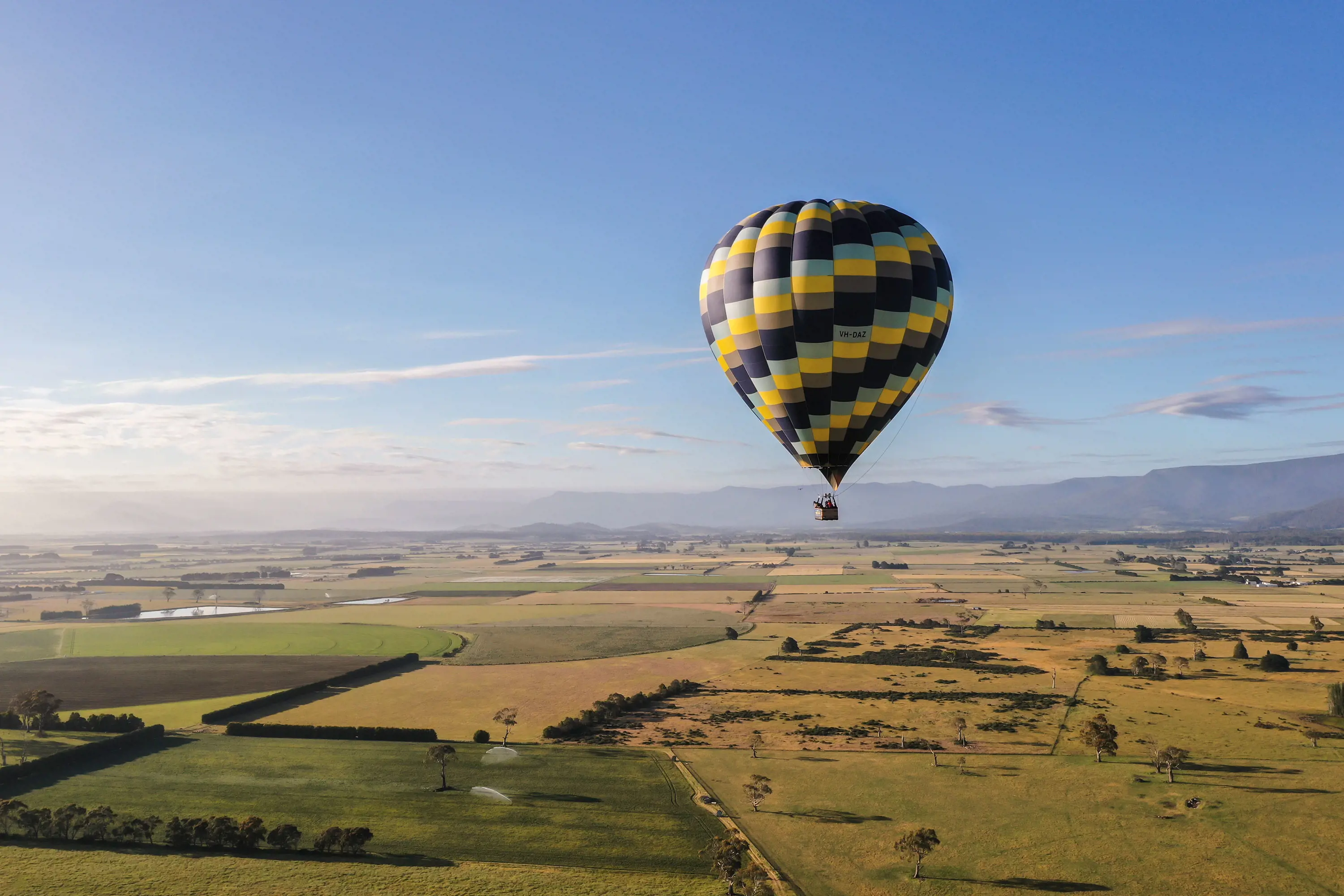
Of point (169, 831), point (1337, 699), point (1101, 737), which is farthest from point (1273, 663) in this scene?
point (169, 831)

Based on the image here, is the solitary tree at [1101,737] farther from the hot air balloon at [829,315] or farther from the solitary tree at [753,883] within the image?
the solitary tree at [753,883]

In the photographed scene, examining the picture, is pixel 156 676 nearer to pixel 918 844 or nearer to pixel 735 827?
pixel 735 827

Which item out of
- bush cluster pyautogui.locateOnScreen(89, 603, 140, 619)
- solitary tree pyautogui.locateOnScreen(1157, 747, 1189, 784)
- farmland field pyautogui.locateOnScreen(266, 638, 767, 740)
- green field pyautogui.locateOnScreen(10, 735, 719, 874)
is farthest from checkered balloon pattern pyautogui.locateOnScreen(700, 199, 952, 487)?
bush cluster pyautogui.locateOnScreen(89, 603, 140, 619)

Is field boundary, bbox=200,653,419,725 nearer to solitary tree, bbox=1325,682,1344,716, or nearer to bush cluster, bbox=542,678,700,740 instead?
bush cluster, bbox=542,678,700,740

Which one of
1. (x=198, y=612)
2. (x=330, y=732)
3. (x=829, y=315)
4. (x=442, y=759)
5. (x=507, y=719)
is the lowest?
(x=198, y=612)

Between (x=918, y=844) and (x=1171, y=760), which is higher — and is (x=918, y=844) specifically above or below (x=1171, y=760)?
below

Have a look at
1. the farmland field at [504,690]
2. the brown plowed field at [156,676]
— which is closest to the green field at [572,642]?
the farmland field at [504,690]
